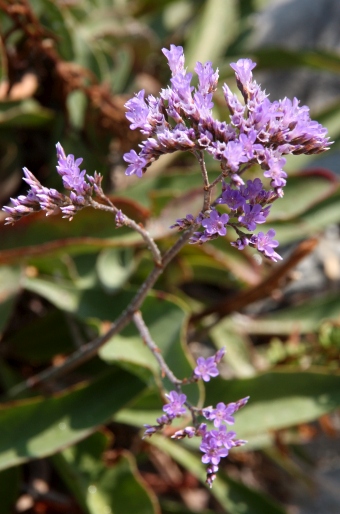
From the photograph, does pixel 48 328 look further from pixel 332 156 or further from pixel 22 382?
pixel 332 156

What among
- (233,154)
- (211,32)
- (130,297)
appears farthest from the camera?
(211,32)

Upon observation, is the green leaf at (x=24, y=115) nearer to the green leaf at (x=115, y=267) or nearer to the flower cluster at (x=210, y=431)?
the green leaf at (x=115, y=267)

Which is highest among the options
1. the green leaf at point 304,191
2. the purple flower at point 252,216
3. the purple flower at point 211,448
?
the green leaf at point 304,191

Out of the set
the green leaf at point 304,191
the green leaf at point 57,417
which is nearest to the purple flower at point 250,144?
the green leaf at point 57,417

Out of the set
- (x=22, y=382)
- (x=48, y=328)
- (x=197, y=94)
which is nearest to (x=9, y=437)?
(x=22, y=382)

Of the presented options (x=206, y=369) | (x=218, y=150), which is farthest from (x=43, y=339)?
(x=218, y=150)

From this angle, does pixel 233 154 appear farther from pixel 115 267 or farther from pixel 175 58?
pixel 115 267
